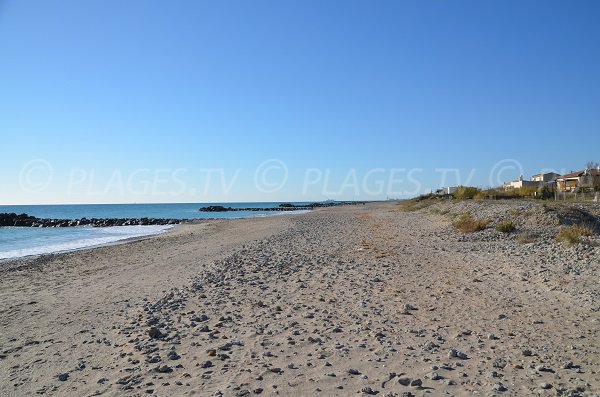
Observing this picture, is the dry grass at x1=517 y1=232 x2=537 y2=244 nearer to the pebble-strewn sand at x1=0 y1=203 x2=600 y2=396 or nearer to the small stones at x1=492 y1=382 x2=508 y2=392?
the pebble-strewn sand at x1=0 y1=203 x2=600 y2=396

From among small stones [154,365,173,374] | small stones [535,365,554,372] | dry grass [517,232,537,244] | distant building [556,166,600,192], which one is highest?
distant building [556,166,600,192]

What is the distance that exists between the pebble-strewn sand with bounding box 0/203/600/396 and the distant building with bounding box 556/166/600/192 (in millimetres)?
38171

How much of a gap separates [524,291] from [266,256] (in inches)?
311

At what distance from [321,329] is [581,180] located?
5217 centimetres

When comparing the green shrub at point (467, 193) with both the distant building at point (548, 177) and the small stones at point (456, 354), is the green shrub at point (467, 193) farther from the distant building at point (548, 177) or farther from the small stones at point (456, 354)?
the small stones at point (456, 354)

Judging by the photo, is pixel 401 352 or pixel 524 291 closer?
pixel 401 352

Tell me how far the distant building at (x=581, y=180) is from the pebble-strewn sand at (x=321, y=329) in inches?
1503

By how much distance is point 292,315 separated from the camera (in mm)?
6672

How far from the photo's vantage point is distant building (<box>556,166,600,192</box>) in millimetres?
43237

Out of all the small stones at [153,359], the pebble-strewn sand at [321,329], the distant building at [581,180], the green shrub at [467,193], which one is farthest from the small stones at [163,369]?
the green shrub at [467,193]

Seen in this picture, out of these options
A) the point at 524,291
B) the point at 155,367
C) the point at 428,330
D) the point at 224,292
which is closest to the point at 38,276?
the point at 224,292

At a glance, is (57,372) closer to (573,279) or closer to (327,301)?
(327,301)

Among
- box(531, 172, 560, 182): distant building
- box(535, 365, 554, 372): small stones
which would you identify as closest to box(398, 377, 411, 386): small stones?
box(535, 365, 554, 372): small stones

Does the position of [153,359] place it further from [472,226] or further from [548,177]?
[548,177]
